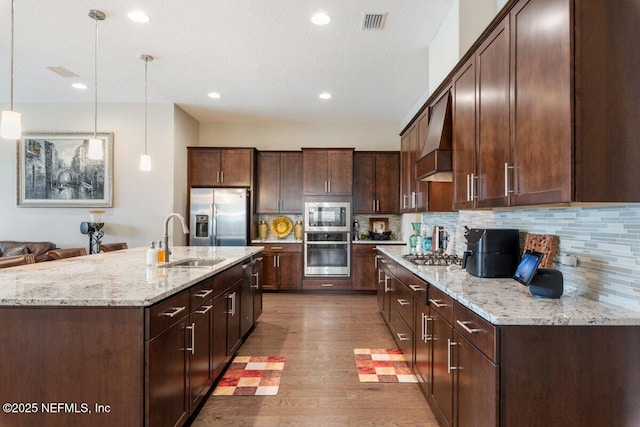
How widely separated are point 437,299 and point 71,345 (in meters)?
1.89

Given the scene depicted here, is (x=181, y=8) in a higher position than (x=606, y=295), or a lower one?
higher

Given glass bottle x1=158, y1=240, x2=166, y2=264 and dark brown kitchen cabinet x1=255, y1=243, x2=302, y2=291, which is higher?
glass bottle x1=158, y1=240, x2=166, y2=264

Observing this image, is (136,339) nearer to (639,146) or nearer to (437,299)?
(437,299)

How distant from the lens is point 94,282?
1.90 meters

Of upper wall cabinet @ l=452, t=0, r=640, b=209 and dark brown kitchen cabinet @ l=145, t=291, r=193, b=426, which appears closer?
upper wall cabinet @ l=452, t=0, r=640, b=209

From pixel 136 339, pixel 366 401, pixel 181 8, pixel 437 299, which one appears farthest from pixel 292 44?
pixel 366 401

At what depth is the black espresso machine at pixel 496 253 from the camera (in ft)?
7.07

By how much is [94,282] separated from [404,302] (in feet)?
7.45

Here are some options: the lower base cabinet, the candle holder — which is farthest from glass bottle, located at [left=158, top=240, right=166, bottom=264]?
the candle holder

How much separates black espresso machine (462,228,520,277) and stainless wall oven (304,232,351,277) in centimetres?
359

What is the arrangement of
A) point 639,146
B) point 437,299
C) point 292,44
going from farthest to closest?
point 292,44, point 437,299, point 639,146

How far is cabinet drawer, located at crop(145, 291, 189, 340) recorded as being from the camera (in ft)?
5.12

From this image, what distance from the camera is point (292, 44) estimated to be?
138 inches

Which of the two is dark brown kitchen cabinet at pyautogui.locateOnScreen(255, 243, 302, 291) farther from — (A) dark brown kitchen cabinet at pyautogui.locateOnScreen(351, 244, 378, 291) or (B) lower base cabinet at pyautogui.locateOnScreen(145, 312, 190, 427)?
(B) lower base cabinet at pyautogui.locateOnScreen(145, 312, 190, 427)
